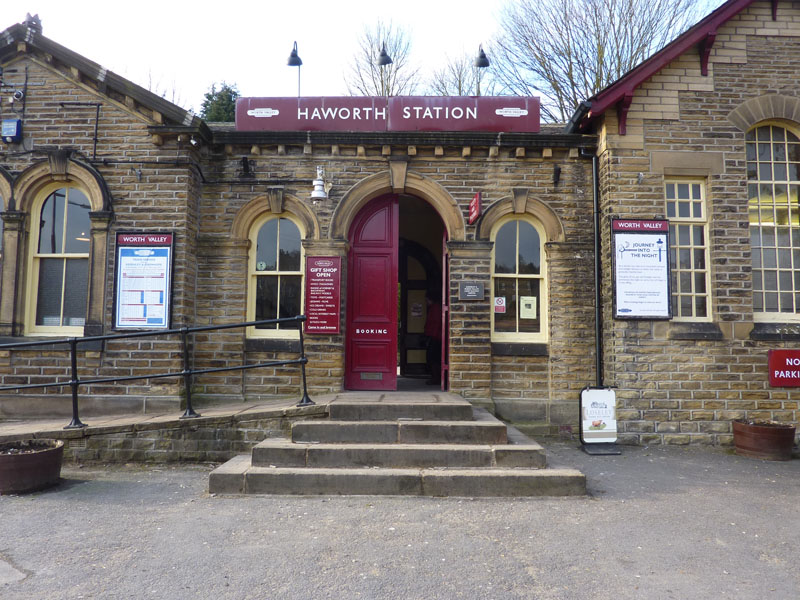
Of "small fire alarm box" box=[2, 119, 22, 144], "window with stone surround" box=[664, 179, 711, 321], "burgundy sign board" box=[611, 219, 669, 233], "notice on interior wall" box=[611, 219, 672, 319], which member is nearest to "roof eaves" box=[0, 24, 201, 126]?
"small fire alarm box" box=[2, 119, 22, 144]

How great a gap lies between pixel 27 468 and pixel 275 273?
3894mm

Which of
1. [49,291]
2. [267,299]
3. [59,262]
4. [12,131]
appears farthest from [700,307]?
[12,131]

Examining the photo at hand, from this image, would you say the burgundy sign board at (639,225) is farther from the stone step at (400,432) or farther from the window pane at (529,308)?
the stone step at (400,432)

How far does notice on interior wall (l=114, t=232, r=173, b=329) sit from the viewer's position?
7.40 metres

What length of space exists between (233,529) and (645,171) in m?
6.99

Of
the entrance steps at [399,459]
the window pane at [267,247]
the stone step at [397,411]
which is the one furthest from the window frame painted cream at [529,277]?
the window pane at [267,247]

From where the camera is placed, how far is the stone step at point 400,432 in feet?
19.4

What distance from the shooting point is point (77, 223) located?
777 centimetres

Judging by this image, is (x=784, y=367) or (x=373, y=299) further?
(x=373, y=299)

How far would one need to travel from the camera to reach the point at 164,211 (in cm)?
754

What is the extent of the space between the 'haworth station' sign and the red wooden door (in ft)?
3.93

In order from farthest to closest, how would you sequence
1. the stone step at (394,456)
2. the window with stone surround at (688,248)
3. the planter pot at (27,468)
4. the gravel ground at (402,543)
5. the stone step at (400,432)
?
1. the window with stone surround at (688,248)
2. the stone step at (400,432)
3. the stone step at (394,456)
4. the planter pot at (27,468)
5. the gravel ground at (402,543)

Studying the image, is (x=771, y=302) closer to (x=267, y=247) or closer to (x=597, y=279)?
(x=597, y=279)

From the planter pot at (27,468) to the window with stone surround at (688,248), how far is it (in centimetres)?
793
